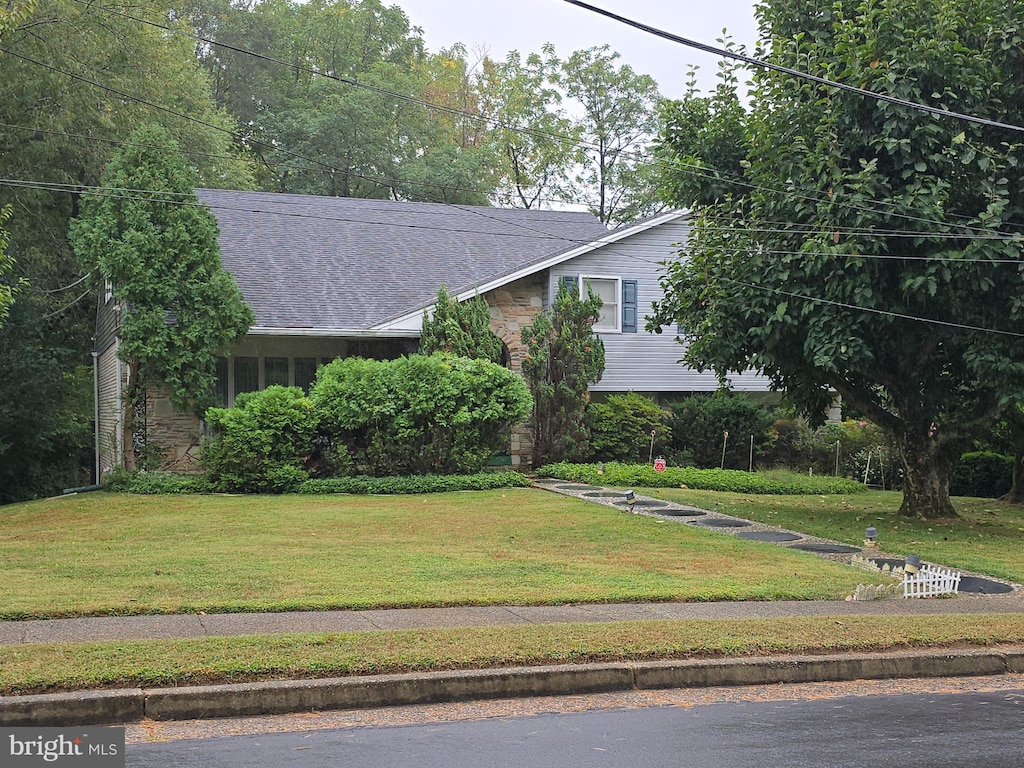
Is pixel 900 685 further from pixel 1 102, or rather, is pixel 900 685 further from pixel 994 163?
pixel 1 102

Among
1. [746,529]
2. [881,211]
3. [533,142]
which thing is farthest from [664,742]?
[533,142]

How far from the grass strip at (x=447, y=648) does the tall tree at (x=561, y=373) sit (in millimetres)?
13143

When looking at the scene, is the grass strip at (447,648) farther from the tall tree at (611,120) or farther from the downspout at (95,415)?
the tall tree at (611,120)

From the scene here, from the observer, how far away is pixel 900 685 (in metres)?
7.46

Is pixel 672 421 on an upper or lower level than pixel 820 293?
→ lower

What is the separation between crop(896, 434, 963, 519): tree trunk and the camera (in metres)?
16.2

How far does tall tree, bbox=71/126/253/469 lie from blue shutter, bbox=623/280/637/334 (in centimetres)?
898

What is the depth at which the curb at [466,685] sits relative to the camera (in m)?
5.91

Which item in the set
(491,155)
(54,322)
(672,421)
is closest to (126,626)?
(672,421)

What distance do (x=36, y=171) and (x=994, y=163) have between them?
21.2 metres

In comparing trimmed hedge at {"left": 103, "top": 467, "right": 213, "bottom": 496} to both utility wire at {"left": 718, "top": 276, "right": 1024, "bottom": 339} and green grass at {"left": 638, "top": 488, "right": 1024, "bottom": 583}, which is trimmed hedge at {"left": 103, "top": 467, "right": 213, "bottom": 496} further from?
utility wire at {"left": 718, "top": 276, "right": 1024, "bottom": 339}

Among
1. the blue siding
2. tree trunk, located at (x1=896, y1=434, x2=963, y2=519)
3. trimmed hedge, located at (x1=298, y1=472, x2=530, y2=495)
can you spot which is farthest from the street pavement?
the blue siding

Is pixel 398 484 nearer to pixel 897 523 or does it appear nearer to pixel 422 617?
pixel 897 523

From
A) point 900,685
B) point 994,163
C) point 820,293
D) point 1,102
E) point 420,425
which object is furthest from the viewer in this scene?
point 1,102
